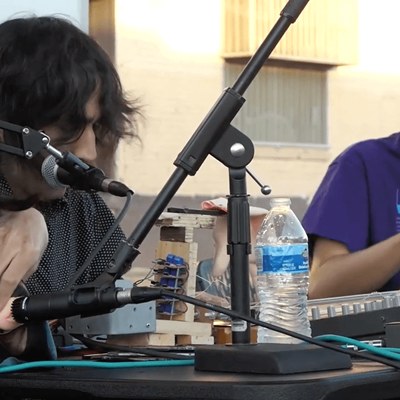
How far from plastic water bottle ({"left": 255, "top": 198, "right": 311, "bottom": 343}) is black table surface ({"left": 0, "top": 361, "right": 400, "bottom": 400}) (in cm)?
16

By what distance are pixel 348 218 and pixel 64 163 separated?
Answer: 90 cm

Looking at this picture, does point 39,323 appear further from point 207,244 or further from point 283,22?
point 207,244

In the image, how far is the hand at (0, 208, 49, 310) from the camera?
1029 millimetres

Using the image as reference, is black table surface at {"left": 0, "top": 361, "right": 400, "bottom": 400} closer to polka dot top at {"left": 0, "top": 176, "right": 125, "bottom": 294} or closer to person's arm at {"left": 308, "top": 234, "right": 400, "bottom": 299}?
polka dot top at {"left": 0, "top": 176, "right": 125, "bottom": 294}

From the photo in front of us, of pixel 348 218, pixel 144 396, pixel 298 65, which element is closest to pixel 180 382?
pixel 144 396

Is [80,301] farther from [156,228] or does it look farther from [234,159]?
[156,228]

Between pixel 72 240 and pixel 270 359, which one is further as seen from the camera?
pixel 72 240

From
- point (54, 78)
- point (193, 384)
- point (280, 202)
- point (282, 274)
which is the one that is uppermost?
point (54, 78)

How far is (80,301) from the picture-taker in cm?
92

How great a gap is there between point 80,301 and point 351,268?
0.84 meters

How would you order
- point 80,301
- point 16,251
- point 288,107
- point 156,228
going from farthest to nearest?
point 288,107
point 156,228
point 16,251
point 80,301

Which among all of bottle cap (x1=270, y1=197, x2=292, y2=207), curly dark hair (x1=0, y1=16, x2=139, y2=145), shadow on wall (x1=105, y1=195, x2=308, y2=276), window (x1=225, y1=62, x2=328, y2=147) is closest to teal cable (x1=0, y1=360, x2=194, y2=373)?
bottle cap (x1=270, y1=197, x2=292, y2=207)

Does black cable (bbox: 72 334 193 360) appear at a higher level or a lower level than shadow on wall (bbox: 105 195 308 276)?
lower

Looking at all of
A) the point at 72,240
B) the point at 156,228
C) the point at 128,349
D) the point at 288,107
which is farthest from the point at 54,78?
the point at 288,107
